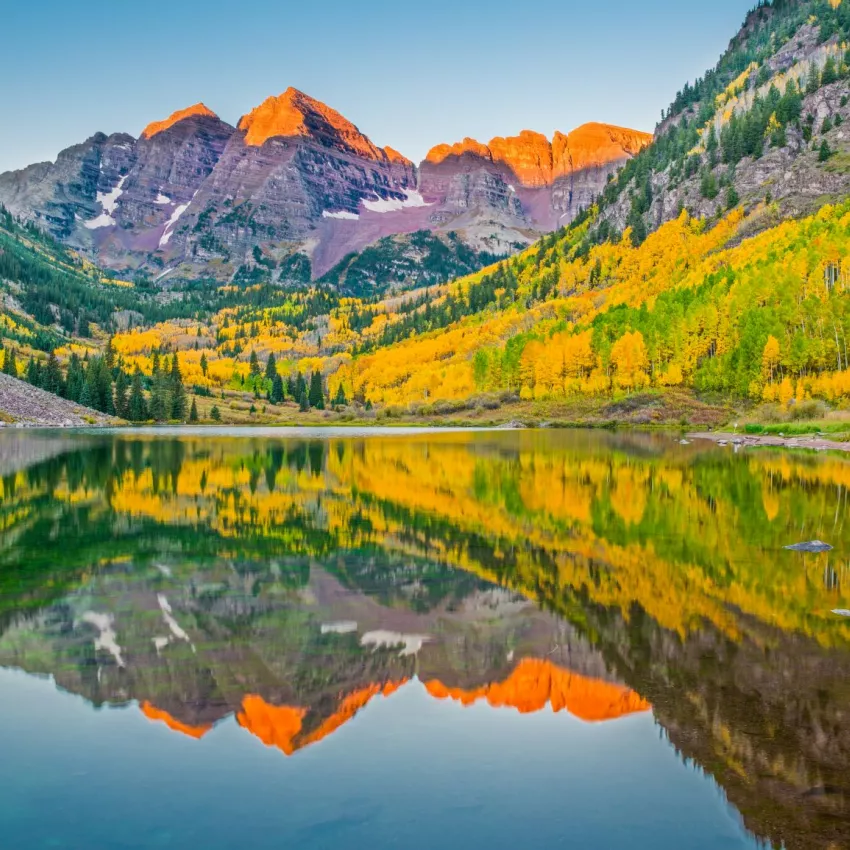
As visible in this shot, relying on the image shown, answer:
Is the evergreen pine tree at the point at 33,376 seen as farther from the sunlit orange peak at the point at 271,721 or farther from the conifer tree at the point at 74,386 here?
the sunlit orange peak at the point at 271,721

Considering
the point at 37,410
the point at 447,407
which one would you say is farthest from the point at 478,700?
the point at 37,410

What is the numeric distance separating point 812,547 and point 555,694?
1511cm

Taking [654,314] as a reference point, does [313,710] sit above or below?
below

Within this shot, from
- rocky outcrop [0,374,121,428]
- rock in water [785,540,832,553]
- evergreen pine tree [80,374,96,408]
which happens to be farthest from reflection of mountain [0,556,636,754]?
evergreen pine tree [80,374,96,408]

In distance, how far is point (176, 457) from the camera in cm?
6494

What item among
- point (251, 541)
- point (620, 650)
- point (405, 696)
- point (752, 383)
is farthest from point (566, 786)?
point (752, 383)

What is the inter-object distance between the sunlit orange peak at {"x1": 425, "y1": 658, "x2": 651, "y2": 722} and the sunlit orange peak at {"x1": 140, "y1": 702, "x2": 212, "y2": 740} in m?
3.82

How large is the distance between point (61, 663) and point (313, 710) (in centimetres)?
539

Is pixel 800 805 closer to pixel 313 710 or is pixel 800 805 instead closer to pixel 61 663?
pixel 313 710

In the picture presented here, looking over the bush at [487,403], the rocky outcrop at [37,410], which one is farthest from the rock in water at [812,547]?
the rocky outcrop at [37,410]

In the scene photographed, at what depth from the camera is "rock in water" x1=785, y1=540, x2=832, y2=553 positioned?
23266 mm

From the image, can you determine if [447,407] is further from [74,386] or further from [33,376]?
[33,376]

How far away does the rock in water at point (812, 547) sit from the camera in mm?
23266

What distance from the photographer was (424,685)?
12.8 metres
